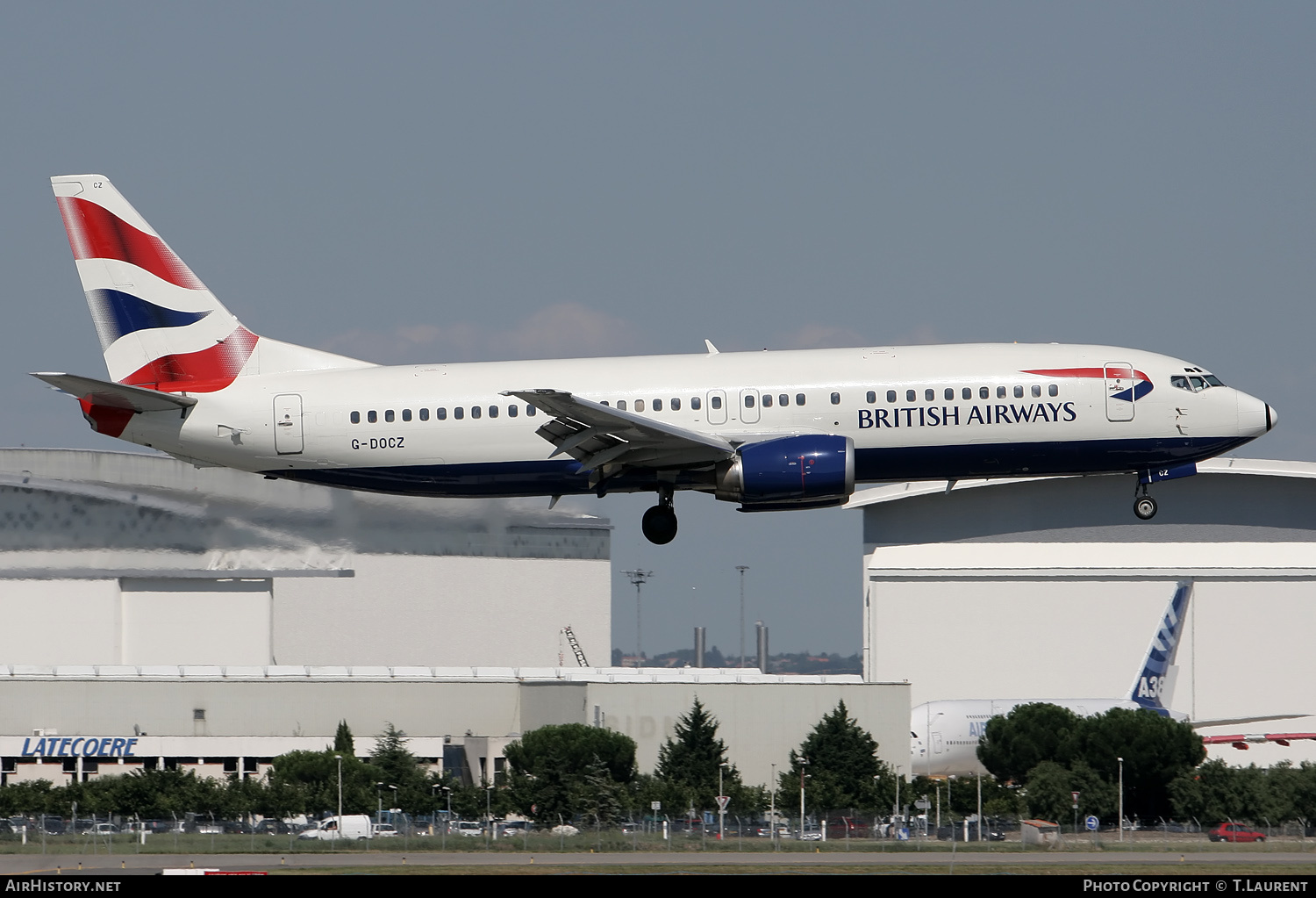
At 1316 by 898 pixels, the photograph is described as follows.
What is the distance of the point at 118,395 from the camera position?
1346 inches

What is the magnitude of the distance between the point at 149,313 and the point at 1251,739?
67.6m

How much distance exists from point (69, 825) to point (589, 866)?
15845 millimetres

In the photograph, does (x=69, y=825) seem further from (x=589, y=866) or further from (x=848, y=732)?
(x=848, y=732)

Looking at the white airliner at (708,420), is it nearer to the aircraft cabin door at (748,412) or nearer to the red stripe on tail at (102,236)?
the aircraft cabin door at (748,412)

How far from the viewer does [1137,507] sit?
120 ft

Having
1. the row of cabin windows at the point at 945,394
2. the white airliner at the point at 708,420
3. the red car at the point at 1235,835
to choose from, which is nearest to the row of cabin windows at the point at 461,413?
the white airliner at the point at 708,420

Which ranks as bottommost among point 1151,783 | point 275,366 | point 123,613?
point 1151,783

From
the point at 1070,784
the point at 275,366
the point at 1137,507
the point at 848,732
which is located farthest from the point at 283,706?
the point at 1137,507

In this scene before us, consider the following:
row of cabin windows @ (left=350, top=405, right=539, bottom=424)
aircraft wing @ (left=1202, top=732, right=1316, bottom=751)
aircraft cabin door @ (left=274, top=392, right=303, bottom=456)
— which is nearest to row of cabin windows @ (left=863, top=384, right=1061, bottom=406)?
row of cabin windows @ (left=350, top=405, right=539, bottom=424)

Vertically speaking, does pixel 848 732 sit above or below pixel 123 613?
below

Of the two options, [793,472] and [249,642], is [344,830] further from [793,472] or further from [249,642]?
[249,642]

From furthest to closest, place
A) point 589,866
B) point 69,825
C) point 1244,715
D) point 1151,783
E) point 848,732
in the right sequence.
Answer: point 1244,715 < point 848,732 < point 1151,783 < point 69,825 < point 589,866

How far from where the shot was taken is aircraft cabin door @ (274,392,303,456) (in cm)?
3509

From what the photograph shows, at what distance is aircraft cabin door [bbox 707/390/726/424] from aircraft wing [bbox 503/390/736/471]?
1.27ft
